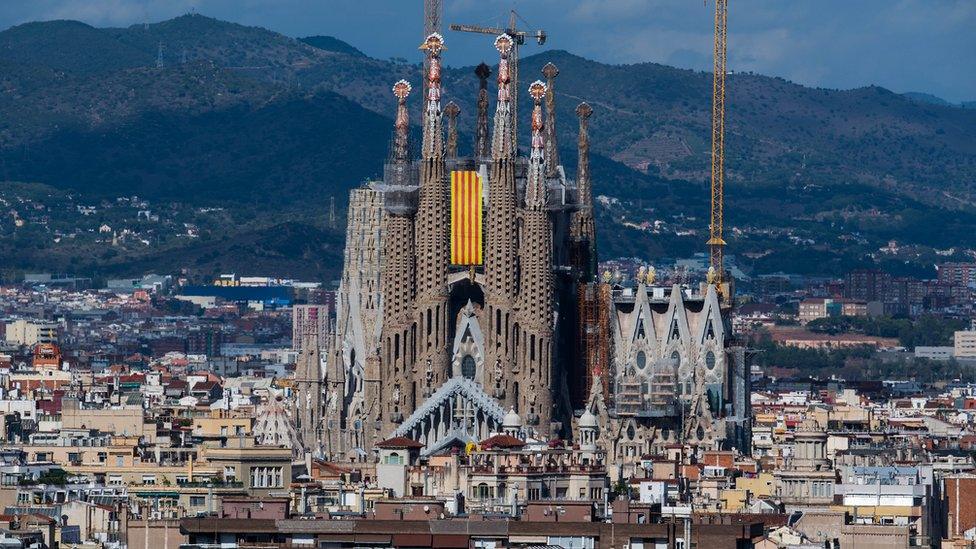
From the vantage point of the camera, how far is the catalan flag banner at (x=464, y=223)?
147750 mm

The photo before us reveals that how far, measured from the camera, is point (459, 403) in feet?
463

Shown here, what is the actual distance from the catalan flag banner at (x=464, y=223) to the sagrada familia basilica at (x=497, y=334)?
5 centimetres

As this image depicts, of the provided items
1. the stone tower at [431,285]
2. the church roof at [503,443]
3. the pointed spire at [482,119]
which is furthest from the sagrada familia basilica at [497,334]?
the church roof at [503,443]

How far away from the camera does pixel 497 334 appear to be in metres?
146

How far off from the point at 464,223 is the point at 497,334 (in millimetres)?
4926

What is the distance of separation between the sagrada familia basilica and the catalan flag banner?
0.05m

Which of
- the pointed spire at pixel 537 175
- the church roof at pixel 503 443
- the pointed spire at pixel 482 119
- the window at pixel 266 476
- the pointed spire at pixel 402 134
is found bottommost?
the window at pixel 266 476

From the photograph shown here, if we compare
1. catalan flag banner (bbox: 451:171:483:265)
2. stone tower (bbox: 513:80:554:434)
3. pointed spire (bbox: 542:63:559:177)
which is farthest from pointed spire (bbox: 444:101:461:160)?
stone tower (bbox: 513:80:554:434)

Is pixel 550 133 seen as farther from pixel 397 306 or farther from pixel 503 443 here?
pixel 503 443

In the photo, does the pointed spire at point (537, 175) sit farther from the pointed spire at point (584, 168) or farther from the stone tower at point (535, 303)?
the pointed spire at point (584, 168)

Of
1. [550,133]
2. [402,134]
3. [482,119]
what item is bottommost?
[402,134]

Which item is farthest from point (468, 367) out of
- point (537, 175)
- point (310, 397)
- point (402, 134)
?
point (402, 134)

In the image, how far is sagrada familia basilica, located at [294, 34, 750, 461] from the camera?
14500cm

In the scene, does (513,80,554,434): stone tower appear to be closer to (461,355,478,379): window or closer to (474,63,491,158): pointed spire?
(461,355,478,379): window
